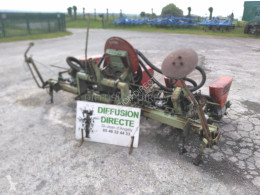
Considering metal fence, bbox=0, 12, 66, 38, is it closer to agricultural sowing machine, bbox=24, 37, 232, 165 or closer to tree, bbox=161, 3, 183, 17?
agricultural sowing machine, bbox=24, 37, 232, 165

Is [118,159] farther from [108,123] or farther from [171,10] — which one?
[171,10]

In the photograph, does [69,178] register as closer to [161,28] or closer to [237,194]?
[237,194]

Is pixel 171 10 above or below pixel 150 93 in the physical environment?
above

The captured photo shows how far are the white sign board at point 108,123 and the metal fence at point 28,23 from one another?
47.2 feet

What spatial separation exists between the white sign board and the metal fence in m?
14.4

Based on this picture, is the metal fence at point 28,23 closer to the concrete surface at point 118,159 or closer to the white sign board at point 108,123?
the concrete surface at point 118,159

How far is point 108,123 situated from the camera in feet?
10.2

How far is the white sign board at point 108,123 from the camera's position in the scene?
3000mm

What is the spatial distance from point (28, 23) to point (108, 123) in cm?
1567

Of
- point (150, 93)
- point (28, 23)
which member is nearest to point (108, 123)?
point (150, 93)

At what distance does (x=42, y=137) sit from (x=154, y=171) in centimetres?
185

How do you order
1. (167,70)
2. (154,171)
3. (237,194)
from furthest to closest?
(154,171) → (237,194) → (167,70)

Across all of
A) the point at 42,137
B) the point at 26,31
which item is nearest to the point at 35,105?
the point at 42,137

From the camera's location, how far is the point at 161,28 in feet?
69.2
